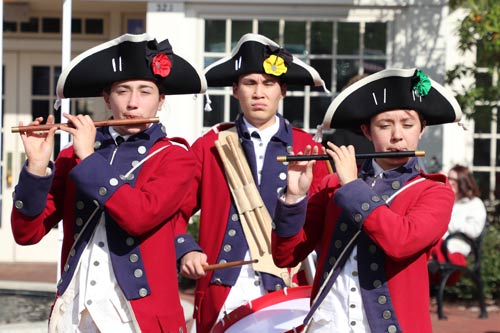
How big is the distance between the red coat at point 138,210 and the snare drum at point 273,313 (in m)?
0.49

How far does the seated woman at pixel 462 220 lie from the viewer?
31.5 feet

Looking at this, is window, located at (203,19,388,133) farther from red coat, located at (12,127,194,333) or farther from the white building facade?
red coat, located at (12,127,194,333)

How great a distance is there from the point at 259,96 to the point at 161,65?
3.43 feet

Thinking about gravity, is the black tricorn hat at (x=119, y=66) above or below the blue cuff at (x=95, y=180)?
above

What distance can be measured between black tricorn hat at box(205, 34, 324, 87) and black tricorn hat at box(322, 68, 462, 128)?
1.14 metres

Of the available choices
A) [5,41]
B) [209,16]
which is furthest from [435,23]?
[5,41]

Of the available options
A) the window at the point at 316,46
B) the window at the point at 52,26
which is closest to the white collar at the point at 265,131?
the window at the point at 316,46

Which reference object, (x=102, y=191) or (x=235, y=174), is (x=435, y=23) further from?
(x=102, y=191)

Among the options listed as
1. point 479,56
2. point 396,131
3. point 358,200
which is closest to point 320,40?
point 479,56

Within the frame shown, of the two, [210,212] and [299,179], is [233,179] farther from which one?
[299,179]

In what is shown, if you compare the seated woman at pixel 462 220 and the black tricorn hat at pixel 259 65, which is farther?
the seated woman at pixel 462 220

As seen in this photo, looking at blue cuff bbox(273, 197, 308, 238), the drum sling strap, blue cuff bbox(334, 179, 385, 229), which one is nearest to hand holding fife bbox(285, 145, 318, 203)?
blue cuff bbox(273, 197, 308, 238)

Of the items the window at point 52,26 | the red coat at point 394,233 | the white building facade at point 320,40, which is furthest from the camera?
the window at point 52,26

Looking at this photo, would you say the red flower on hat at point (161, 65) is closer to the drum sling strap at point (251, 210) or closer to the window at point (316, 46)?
the drum sling strap at point (251, 210)
